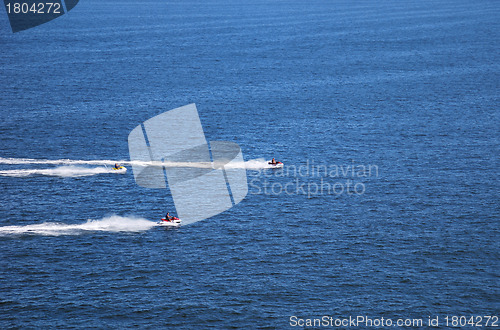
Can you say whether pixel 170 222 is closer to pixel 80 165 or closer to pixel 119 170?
pixel 119 170

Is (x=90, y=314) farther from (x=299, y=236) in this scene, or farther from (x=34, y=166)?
(x=34, y=166)

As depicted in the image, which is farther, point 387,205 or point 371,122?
point 371,122

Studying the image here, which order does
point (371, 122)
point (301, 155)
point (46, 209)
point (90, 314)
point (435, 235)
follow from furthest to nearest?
point (371, 122), point (301, 155), point (46, 209), point (435, 235), point (90, 314)

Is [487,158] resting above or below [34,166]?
below

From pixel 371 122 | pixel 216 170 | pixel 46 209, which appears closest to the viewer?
pixel 46 209

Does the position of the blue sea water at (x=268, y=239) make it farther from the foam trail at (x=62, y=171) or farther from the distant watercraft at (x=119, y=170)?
the distant watercraft at (x=119, y=170)

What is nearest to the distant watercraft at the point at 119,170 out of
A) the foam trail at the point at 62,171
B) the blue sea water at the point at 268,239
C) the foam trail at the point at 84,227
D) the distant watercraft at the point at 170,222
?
the foam trail at the point at 62,171

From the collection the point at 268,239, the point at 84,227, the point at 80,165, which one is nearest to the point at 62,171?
the point at 80,165

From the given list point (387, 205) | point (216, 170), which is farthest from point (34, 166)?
point (387, 205)
